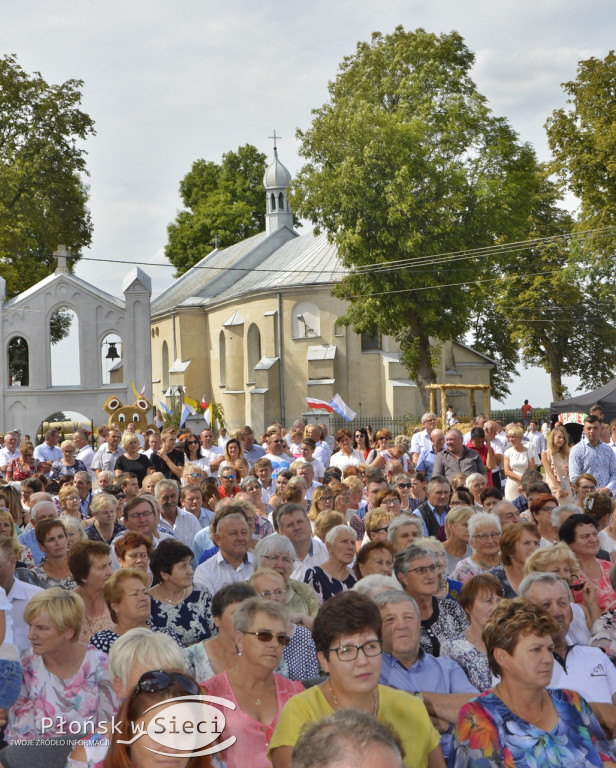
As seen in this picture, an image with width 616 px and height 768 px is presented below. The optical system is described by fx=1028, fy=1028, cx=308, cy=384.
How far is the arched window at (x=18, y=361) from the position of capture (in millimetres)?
34963

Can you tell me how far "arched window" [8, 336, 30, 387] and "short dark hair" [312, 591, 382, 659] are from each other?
102 ft

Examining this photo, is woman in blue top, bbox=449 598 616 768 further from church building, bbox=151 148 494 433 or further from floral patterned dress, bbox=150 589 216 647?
church building, bbox=151 148 494 433

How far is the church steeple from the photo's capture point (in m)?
55.8

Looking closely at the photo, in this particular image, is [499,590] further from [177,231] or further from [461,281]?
[177,231]

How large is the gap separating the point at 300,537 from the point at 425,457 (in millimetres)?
6543

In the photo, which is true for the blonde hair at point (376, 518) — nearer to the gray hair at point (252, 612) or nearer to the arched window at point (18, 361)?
the gray hair at point (252, 612)

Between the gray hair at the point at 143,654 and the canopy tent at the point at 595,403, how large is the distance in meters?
17.8

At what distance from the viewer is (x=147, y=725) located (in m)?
3.48

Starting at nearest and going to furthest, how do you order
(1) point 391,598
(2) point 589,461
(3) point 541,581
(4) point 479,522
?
(1) point 391,598, (3) point 541,581, (4) point 479,522, (2) point 589,461

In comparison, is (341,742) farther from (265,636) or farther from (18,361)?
(18,361)

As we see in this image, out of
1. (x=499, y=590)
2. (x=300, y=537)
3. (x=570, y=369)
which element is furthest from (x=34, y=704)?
(x=570, y=369)

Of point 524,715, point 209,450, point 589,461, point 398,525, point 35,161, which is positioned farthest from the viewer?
point 35,161

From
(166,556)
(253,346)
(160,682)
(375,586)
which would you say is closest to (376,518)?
(166,556)

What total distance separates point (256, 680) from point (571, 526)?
369 centimetres
